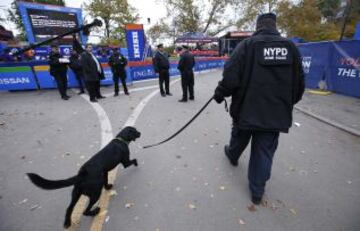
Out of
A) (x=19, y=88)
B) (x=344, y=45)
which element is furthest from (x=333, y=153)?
(x=19, y=88)

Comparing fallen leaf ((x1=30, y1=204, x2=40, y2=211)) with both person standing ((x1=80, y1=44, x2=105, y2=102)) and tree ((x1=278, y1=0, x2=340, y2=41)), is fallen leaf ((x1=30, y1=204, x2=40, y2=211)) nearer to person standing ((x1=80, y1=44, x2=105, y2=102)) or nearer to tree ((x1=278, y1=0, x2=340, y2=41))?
person standing ((x1=80, y1=44, x2=105, y2=102))

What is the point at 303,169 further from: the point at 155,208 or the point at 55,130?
the point at 55,130

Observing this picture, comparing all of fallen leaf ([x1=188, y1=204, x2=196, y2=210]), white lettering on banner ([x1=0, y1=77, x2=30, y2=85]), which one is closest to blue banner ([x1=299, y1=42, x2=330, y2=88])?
fallen leaf ([x1=188, y1=204, x2=196, y2=210])

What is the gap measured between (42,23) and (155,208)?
69.1 feet

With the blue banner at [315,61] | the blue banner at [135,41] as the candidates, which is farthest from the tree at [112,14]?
the blue banner at [315,61]

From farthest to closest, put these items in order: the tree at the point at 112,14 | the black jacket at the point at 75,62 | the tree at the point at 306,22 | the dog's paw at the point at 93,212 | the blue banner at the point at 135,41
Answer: the tree at the point at 112,14 < the tree at the point at 306,22 < the blue banner at the point at 135,41 < the black jacket at the point at 75,62 < the dog's paw at the point at 93,212

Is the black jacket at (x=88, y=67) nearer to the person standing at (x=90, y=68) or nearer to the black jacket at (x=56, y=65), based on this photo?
the person standing at (x=90, y=68)

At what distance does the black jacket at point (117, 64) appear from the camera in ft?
26.1

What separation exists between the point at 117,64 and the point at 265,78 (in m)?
7.05

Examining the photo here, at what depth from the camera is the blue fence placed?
22.9 ft

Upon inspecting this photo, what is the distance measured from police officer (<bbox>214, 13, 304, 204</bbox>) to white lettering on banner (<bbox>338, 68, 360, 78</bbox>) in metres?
6.75

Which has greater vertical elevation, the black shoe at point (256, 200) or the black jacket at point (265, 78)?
the black jacket at point (265, 78)

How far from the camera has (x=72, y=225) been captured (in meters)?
2.22

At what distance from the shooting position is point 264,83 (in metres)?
2.08
